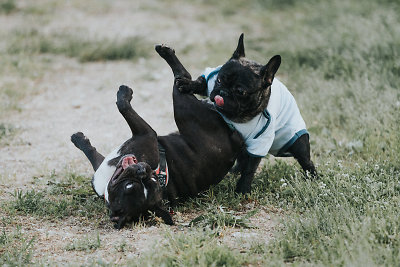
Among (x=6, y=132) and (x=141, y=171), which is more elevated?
(x=6, y=132)

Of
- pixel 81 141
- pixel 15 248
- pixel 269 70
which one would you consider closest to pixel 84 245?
pixel 15 248

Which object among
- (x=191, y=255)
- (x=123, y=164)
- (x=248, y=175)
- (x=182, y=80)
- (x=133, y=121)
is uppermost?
(x=182, y=80)

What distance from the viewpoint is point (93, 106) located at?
780 cm

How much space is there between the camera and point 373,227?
3.79 meters

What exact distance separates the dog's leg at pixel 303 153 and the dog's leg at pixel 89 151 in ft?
6.26

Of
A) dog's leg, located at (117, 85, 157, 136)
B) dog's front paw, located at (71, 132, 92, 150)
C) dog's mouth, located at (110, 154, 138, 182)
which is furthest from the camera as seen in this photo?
dog's front paw, located at (71, 132, 92, 150)

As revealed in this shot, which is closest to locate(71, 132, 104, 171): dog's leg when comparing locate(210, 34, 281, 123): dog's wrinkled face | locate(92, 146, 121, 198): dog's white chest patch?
locate(92, 146, 121, 198): dog's white chest patch

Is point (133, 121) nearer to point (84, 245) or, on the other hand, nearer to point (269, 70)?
point (84, 245)

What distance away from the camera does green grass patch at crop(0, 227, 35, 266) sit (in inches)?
146

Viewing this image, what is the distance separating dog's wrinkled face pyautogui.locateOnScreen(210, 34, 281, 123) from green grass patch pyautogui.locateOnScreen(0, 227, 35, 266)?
2007 mm

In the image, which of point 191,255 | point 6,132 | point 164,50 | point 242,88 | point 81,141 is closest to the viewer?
point 191,255

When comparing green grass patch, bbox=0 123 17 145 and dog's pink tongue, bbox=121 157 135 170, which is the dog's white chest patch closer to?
dog's pink tongue, bbox=121 157 135 170

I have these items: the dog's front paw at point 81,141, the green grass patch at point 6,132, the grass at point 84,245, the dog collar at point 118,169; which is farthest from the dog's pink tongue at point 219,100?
the green grass patch at point 6,132

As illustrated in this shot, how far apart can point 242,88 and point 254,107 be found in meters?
0.23
